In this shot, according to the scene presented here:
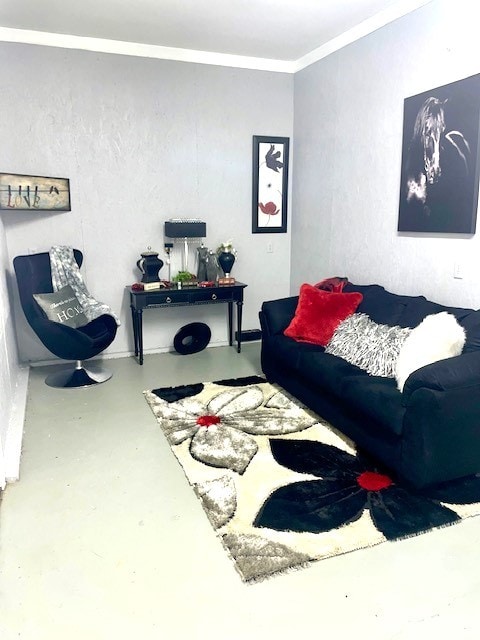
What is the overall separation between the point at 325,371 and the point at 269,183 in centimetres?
267

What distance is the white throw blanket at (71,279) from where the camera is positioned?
13.3ft

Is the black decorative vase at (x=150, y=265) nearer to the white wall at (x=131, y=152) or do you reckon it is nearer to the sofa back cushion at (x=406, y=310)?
the white wall at (x=131, y=152)

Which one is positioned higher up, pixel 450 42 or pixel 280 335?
pixel 450 42

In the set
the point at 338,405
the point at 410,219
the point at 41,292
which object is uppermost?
the point at 410,219

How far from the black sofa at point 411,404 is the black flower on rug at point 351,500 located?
0.26 feet

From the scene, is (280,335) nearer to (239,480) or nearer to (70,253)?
(239,480)

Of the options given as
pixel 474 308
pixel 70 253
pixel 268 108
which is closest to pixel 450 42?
pixel 474 308

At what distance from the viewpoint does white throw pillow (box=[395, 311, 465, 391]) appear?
2529mm

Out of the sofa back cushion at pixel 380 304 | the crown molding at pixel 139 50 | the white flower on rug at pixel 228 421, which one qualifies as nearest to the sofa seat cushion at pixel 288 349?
the white flower on rug at pixel 228 421

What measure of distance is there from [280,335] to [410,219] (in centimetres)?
129

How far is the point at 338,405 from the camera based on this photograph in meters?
2.90

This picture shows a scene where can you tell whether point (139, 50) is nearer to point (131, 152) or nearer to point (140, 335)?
point (131, 152)

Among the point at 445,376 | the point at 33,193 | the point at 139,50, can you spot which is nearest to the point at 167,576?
the point at 445,376

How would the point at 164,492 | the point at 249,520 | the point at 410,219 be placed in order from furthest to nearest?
the point at 410,219 < the point at 164,492 < the point at 249,520
